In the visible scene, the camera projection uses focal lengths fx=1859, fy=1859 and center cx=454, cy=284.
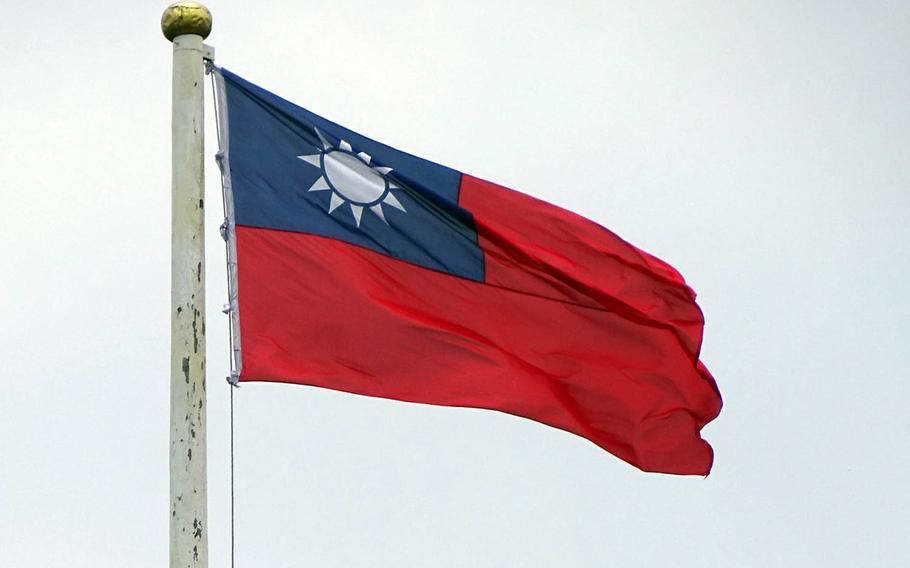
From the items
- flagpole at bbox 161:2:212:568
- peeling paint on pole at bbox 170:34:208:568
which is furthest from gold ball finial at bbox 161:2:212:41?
peeling paint on pole at bbox 170:34:208:568

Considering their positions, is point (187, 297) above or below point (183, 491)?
above

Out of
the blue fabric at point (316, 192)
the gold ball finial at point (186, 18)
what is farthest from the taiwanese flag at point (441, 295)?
the gold ball finial at point (186, 18)

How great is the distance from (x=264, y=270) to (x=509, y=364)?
2.72m

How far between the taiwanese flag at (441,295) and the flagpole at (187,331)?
0.90 m

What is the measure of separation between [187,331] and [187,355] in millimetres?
186

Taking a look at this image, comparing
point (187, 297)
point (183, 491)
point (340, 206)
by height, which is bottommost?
point (183, 491)

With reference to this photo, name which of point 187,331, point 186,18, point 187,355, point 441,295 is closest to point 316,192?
point 441,295

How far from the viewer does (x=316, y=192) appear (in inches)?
648

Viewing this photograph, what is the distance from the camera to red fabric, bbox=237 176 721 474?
15.9 meters

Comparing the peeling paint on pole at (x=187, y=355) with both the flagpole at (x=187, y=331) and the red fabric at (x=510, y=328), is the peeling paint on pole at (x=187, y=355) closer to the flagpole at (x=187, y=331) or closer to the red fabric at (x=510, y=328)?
the flagpole at (x=187, y=331)

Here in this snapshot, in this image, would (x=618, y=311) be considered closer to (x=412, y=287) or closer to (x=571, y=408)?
(x=571, y=408)

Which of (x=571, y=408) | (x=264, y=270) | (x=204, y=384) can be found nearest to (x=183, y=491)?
(x=204, y=384)

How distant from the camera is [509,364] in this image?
57.0 ft

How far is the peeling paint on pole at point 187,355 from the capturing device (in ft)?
46.8
